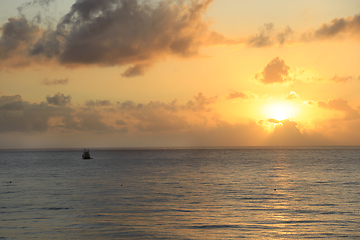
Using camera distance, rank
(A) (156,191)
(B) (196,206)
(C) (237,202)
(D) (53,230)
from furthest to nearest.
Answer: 1. (A) (156,191)
2. (C) (237,202)
3. (B) (196,206)
4. (D) (53,230)

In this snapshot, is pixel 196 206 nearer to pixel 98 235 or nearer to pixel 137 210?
pixel 137 210

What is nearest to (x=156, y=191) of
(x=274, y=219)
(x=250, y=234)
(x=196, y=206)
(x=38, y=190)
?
(x=196, y=206)

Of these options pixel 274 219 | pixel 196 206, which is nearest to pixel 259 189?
pixel 196 206

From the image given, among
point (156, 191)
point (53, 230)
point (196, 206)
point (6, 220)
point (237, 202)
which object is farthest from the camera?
point (156, 191)

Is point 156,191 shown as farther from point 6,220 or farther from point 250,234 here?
point 250,234

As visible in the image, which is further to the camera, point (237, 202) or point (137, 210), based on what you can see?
point (237, 202)

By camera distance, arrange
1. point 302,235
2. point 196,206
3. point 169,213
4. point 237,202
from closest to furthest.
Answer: point 302,235, point 169,213, point 196,206, point 237,202

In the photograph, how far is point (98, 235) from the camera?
92.6 ft

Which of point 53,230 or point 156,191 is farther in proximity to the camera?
point 156,191

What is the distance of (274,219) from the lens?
3362 cm

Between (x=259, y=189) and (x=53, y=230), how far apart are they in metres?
36.3

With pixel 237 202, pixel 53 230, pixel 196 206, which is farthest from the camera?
pixel 237 202

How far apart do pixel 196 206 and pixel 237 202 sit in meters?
6.12

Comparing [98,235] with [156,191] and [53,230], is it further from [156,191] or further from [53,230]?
[156,191]
